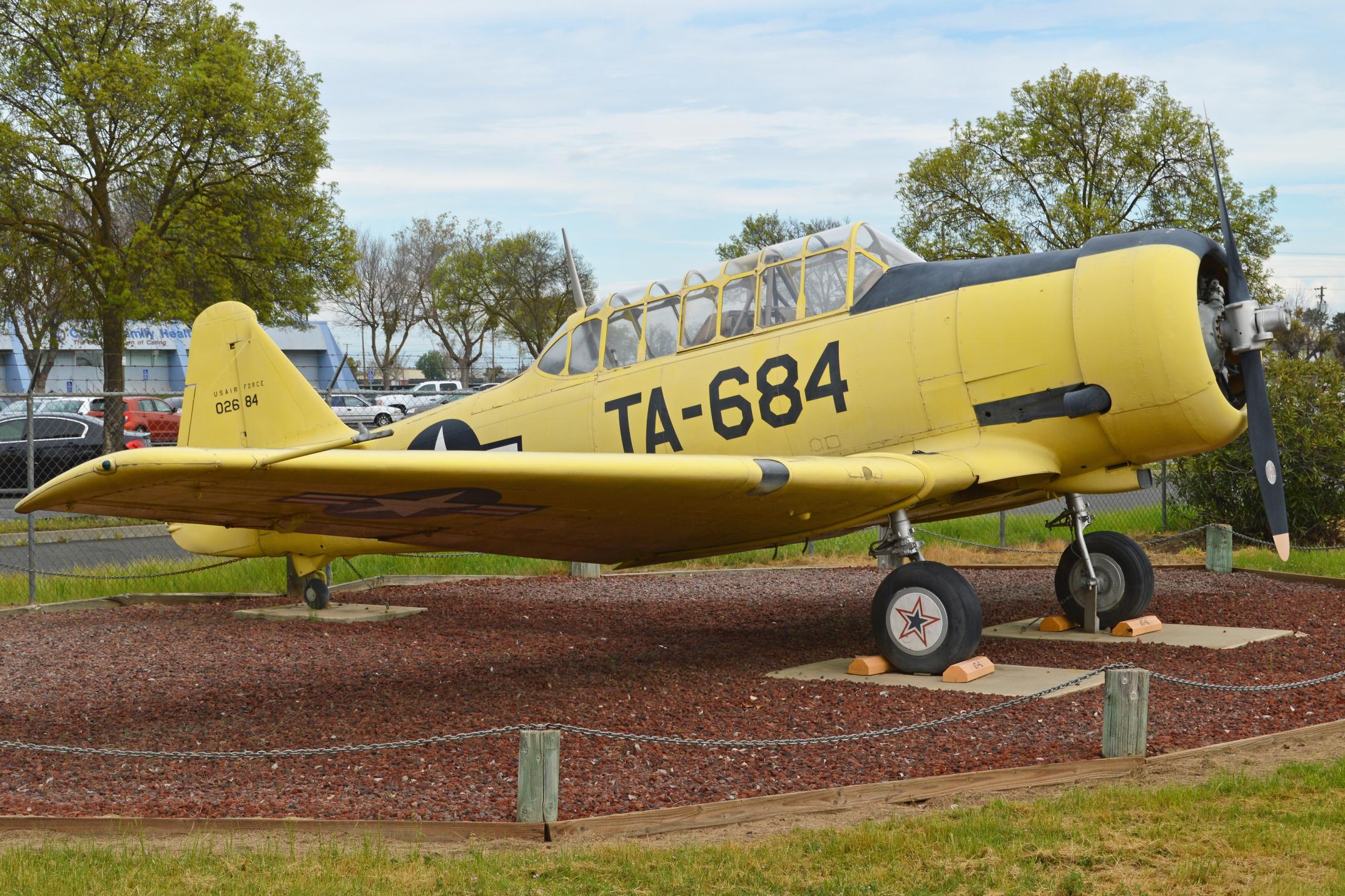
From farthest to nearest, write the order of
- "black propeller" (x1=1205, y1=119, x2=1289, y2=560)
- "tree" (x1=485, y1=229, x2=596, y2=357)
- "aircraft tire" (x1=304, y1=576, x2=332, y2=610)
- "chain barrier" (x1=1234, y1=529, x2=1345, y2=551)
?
1. "tree" (x1=485, y1=229, x2=596, y2=357)
2. "chain barrier" (x1=1234, y1=529, x2=1345, y2=551)
3. "aircraft tire" (x1=304, y1=576, x2=332, y2=610)
4. "black propeller" (x1=1205, y1=119, x2=1289, y2=560)

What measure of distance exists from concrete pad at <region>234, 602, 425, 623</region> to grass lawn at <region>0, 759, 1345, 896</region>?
19.1 ft

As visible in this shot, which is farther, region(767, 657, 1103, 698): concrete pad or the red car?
the red car

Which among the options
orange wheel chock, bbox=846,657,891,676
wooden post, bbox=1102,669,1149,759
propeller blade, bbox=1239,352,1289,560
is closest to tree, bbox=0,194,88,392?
orange wheel chock, bbox=846,657,891,676

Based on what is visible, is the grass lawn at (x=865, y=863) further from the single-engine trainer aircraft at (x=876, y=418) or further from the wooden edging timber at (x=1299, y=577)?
the wooden edging timber at (x=1299, y=577)

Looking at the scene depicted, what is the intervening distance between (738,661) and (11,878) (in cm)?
483

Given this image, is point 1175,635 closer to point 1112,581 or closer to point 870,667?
point 1112,581

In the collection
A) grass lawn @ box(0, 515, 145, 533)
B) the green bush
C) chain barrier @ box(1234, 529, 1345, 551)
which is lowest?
chain barrier @ box(1234, 529, 1345, 551)

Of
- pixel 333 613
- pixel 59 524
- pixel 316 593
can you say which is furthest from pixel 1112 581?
pixel 59 524

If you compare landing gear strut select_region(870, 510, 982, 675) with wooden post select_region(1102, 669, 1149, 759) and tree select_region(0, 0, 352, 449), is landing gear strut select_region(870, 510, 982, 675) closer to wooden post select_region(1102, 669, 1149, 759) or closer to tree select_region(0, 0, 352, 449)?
wooden post select_region(1102, 669, 1149, 759)

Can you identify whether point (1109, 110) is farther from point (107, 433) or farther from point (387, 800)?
point (387, 800)

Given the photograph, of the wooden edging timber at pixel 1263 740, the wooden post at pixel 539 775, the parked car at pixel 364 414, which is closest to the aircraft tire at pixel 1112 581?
the wooden edging timber at pixel 1263 740

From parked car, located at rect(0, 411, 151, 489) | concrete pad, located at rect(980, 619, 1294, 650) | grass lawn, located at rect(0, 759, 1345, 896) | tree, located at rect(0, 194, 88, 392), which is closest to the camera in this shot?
grass lawn, located at rect(0, 759, 1345, 896)

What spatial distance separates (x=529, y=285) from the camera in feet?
185

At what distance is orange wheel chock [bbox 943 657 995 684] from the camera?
23.1 ft
